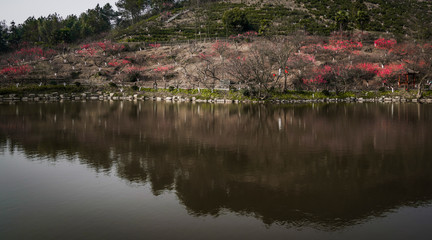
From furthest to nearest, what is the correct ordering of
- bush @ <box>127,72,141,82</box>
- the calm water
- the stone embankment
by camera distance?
1. bush @ <box>127,72,141,82</box>
2. the stone embankment
3. the calm water

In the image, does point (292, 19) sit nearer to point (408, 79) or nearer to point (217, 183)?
point (408, 79)

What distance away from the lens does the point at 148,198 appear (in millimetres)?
12781

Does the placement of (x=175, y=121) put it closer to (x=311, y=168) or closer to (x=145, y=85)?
(x=311, y=168)

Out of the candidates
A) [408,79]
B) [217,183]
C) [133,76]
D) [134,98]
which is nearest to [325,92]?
[408,79]

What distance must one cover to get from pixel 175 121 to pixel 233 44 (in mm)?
48798

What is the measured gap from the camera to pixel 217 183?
47.0 ft

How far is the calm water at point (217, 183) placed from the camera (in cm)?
1036

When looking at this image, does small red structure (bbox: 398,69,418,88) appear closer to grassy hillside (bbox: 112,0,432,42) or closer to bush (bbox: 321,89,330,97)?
bush (bbox: 321,89,330,97)

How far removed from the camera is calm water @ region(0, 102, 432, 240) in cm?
1036

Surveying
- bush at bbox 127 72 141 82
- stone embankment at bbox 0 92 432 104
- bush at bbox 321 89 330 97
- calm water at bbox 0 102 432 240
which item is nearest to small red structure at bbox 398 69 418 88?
stone embankment at bbox 0 92 432 104

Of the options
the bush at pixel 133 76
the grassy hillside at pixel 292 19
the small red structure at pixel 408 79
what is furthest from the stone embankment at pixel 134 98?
the grassy hillside at pixel 292 19

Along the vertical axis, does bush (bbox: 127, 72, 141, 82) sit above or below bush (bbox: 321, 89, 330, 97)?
above

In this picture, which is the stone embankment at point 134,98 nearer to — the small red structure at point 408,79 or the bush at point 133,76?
the small red structure at point 408,79

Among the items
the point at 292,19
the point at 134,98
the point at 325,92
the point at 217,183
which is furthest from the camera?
A: the point at 292,19
